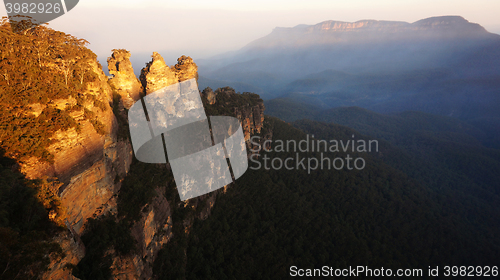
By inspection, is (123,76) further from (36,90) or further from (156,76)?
(36,90)

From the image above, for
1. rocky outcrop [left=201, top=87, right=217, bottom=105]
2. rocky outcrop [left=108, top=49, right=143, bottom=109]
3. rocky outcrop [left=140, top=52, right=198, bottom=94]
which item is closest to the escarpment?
rocky outcrop [left=108, top=49, right=143, bottom=109]

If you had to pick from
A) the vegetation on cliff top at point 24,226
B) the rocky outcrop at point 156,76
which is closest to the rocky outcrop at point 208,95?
the rocky outcrop at point 156,76

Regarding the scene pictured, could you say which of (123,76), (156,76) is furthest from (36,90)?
(156,76)

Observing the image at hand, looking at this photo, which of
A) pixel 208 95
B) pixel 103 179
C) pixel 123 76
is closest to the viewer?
pixel 103 179

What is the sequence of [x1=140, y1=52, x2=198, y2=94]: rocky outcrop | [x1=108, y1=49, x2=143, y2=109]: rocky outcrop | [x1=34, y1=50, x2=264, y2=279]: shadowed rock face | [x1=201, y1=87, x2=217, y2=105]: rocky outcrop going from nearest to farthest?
[x1=34, y1=50, x2=264, y2=279]: shadowed rock face
[x1=108, y1=49, x2=143, y2=109]: rocky outcrop
[x1=140, y1=52, x2=198, y2=94]: rocky outcrop
[x1=201, y1=87, x2=217, y2=105]: rocky outcrop

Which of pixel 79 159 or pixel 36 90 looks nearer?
pixel 36 90

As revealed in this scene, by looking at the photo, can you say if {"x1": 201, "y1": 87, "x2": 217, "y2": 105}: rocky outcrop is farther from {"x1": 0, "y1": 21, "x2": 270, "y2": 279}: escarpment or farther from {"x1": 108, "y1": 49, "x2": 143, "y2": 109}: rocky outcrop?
{"x1": 0, "y1": 21, "x2": 270, "y2": 279}: escarpment

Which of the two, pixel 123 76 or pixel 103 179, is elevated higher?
pixel 123 76

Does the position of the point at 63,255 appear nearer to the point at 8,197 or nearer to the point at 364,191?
the point at 8,197
